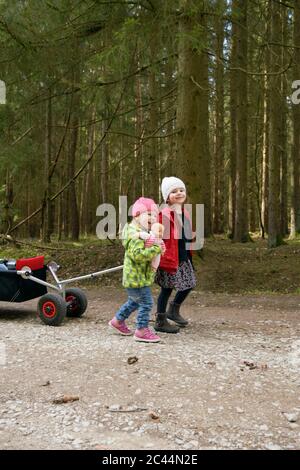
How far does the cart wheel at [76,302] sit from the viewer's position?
6.89 m

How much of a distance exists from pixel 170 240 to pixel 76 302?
1918mm

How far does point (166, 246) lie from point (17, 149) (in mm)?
12055

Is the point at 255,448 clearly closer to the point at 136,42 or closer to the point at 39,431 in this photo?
the point at 39,431

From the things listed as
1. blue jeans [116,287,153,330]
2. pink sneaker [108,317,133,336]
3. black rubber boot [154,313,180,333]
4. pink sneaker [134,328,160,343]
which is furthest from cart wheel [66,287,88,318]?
pink sneaker [134,328,160,343]

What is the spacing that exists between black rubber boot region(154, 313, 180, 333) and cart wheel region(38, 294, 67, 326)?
1.24m

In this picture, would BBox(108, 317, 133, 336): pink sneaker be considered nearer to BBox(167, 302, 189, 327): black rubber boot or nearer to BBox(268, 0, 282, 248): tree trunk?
BBox(167, 302, 189, 327): black rubber boot

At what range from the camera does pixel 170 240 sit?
5.76 metres

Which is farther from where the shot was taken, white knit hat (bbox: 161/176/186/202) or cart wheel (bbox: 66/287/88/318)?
cart wheel (bbox: 66/287/88/318)

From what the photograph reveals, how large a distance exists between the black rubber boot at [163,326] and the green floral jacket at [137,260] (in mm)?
667

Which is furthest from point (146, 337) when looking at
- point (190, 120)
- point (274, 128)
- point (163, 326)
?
point (274, 128)

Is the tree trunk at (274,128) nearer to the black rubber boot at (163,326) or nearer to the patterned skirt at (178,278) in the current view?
the patterned skirt at (178,278)

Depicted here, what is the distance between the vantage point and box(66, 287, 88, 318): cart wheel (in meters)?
6.89

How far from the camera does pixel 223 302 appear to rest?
324 inches

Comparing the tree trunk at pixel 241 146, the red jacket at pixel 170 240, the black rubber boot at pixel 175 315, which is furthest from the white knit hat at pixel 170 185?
the tree trunk at pixel 241 146
